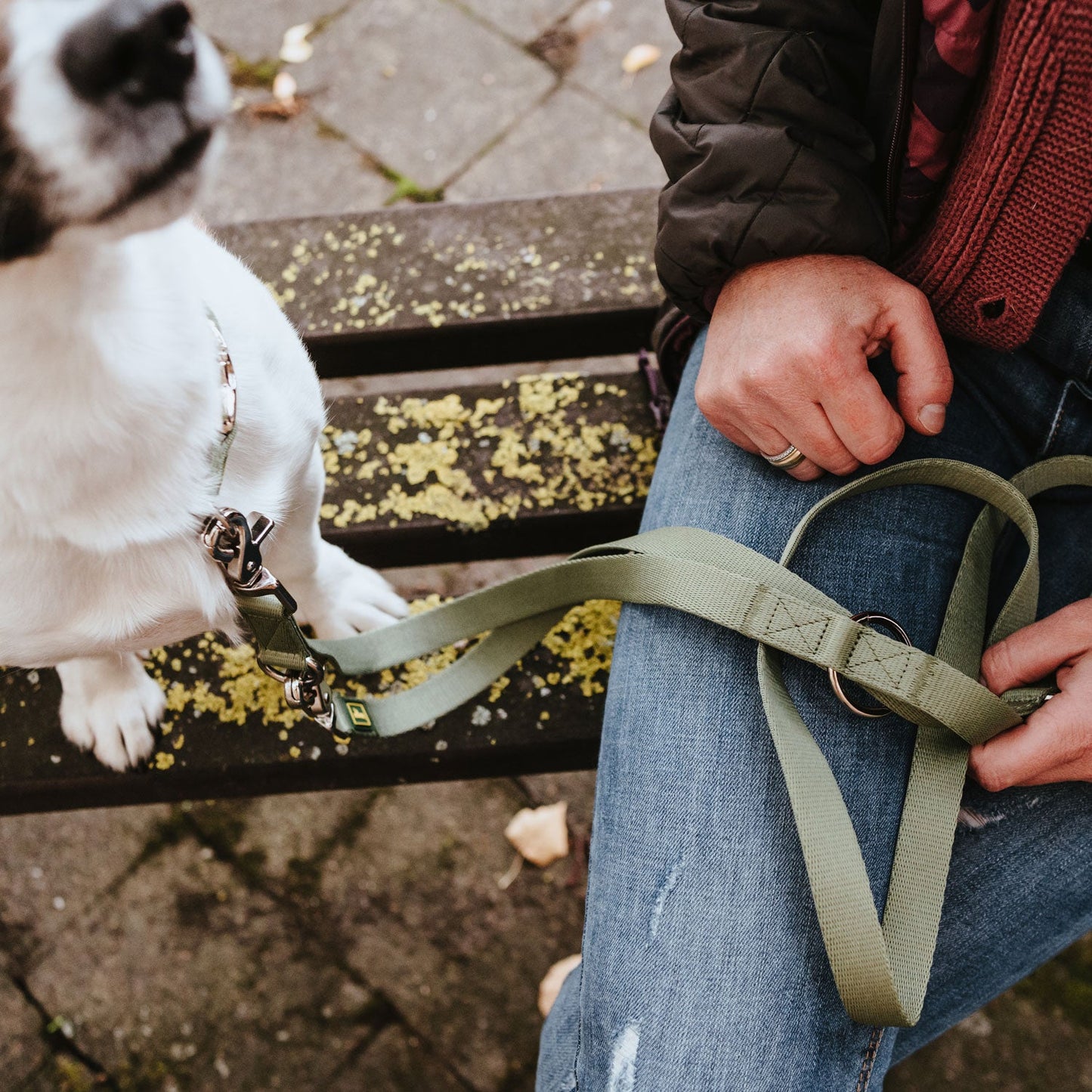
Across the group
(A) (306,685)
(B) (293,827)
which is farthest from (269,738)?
(B) (293,827)

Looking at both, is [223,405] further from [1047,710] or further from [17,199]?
[1047,710]

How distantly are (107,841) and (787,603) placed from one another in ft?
5.01

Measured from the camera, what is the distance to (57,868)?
188 cm

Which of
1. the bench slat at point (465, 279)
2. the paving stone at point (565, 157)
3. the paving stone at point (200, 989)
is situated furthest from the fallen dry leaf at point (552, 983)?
the paving stone at point (565, 157)

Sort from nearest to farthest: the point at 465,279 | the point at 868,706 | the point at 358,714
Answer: the point at 868,706 < the point at 358,714 < the point at 465,279

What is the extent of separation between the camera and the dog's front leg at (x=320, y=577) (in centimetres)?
120

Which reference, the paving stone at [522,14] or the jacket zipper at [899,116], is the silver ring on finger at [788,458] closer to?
the jacket zipper at [899,116]

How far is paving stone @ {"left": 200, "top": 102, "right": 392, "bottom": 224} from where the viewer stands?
8.02ft

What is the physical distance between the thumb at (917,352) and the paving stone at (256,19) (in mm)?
2207

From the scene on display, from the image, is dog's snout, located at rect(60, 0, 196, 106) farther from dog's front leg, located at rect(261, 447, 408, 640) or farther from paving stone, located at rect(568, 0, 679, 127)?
paving stone, located at rect(568, 0, 679, 127)

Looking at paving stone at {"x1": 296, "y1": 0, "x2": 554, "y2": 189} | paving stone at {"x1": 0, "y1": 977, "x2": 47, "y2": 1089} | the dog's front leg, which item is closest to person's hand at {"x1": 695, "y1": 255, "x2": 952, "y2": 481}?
the dog's front leg

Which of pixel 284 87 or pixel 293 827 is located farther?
pixel 284 87

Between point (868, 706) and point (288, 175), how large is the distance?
6.86 ft

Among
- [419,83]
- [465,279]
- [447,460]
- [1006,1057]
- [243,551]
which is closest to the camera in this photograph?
[243,551]
